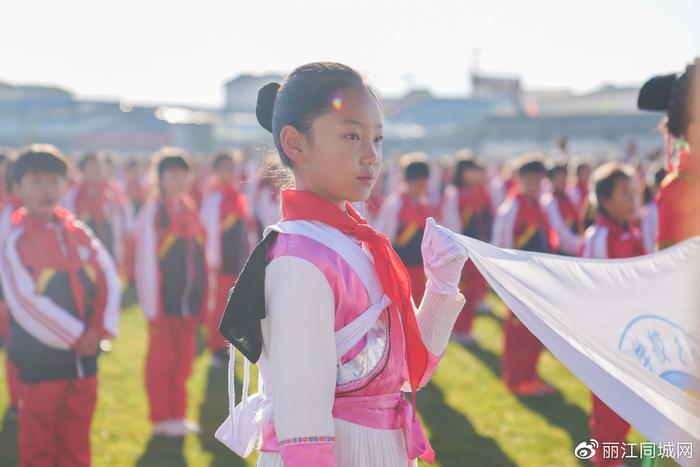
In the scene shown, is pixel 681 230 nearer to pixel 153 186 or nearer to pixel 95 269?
pixel 95 269

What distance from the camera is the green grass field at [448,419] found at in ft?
17.3

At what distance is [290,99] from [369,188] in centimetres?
33

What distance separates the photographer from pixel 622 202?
4742 mm

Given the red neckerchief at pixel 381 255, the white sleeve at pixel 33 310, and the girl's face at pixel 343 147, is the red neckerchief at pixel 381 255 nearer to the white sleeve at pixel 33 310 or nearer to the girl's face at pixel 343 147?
the girl's face at pixel 343 147

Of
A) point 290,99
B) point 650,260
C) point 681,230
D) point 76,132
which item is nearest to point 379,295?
point 290,99

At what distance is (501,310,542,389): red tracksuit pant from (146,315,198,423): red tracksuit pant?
290 cm

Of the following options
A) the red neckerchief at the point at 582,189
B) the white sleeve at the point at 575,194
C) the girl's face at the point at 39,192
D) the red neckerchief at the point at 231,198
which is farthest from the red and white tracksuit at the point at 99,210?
the red neckerchief at the point at 582,189

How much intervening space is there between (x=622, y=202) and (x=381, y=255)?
3128 millimetres

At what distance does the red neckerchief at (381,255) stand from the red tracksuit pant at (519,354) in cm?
494

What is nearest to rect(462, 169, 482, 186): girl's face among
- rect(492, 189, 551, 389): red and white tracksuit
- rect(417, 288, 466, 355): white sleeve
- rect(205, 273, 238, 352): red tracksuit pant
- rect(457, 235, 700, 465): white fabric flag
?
rect(492, 189, 551, 389): red and white tracksuit

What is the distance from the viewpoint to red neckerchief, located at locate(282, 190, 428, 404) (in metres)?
2.05

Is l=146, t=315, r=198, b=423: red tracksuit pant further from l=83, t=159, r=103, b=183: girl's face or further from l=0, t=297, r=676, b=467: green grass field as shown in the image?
l=83, t=159, r=103, b=183: girl's face

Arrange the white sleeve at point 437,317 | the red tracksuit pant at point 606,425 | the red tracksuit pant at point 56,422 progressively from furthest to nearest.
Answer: the red tracksuit pant at point 606,425 → the red tracksuit pant at point 56,422 → the white sleeve at point 437,317

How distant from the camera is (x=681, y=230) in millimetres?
3076
